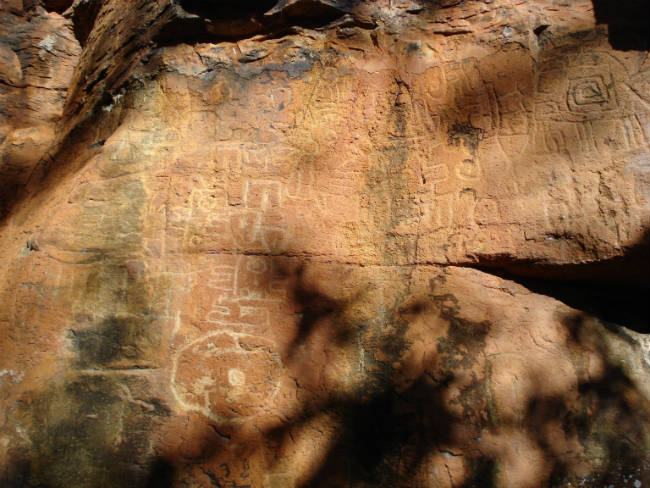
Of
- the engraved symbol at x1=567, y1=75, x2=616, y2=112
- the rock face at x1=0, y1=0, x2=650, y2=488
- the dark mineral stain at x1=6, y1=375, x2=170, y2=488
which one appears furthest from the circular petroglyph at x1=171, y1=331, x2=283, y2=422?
the engraved symbol at x1=567, y1=75, x2=616, y2=112

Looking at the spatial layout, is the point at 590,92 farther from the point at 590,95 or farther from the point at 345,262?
the point at 345,262

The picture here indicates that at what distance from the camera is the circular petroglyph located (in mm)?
2676

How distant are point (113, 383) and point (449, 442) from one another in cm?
172

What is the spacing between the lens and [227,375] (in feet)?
8.95

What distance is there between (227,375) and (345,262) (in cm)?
90

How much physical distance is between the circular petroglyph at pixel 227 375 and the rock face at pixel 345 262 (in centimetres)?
1

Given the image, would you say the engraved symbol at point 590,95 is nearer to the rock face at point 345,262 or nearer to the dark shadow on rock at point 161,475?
the rock face at point 345,262

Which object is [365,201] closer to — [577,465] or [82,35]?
[577,465]

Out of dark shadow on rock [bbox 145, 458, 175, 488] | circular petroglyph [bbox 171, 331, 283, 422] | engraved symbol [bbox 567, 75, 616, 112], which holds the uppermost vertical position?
engraved symbol [bbox 567, 75, 616, 112]

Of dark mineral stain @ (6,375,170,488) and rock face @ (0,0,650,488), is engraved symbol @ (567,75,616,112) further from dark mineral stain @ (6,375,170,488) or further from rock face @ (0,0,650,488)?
dark mineral stain @ (6,375,170,488)

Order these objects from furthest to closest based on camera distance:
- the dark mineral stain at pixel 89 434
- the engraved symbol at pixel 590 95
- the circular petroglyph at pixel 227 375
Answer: the engraved symbol at pixel 590 95 → the circular petroglyph at pixel 227 375 → the dark mineral stain at pixel 89 434

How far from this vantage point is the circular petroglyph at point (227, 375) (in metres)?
2.68

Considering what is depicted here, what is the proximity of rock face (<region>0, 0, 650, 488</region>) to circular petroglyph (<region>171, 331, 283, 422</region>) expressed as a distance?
12 millimetres

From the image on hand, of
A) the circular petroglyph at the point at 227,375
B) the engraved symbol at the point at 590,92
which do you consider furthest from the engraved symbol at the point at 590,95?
the circular petroglyph at the point at 227,375
